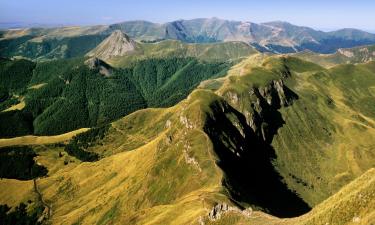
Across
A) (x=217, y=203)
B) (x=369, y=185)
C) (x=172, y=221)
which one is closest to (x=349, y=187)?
(x=369, y=185)

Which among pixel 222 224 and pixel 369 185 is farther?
pixel 222 224

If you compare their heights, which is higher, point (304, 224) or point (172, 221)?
point (304, 224)

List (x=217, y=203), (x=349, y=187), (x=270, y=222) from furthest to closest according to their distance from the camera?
(x=217, y=203)
(x=270, y=222)
(x=349, y=187)

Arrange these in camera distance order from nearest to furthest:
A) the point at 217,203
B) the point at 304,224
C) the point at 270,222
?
the point at 304,224
the point at 270,222
the point at 217,203

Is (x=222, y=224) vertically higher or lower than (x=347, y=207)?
lower

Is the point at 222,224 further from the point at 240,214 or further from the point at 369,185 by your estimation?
the point at 369,185

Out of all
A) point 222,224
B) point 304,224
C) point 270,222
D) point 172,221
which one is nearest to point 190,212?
point 172,221

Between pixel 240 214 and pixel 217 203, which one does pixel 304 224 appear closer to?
pixel 240 214

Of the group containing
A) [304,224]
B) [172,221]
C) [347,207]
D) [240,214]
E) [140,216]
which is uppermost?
[347,207]

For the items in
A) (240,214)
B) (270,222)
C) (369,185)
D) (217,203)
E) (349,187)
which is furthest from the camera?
(217,203)
